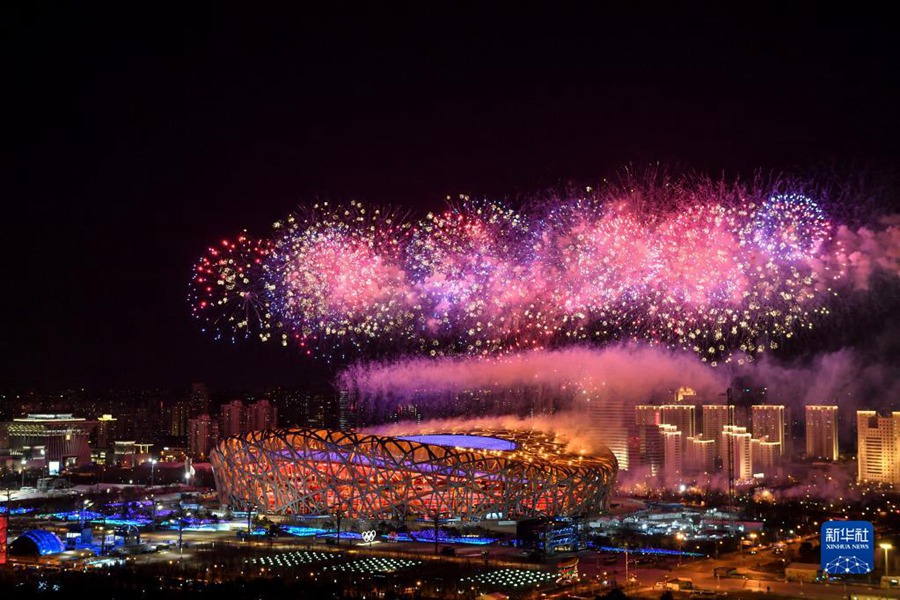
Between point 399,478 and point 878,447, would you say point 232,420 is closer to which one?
point 399,478

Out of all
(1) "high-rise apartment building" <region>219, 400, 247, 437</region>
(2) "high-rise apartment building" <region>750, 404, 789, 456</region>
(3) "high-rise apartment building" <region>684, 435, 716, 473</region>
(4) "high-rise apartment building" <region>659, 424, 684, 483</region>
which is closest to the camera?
(4) "high-rise apartment building" <region>659, 424, 684, 483</region>

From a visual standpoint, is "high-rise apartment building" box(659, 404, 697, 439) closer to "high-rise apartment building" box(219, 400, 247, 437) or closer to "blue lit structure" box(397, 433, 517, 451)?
"blue lit structure" box(397, 433, 517, 451)

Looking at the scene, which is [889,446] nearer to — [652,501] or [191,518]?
[652,501]

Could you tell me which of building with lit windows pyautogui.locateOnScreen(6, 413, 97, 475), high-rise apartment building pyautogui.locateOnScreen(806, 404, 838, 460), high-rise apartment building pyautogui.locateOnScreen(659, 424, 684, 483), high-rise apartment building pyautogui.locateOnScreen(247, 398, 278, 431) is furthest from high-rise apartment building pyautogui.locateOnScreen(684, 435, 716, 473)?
building with lit windows pyautogui.locateOnScreen(6, 413, 97, 475)

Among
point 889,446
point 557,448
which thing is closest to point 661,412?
point 889,446

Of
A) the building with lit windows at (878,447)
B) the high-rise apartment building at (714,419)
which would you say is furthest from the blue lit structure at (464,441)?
the building with lit windows at (878,447)

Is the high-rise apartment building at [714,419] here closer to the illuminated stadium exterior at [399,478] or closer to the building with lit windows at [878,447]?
the building with lit windows at [878,447]
